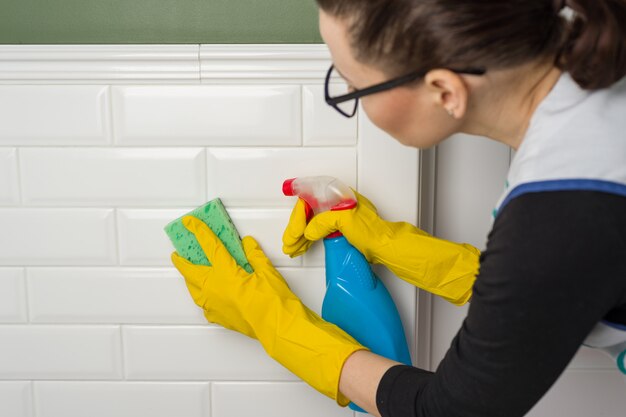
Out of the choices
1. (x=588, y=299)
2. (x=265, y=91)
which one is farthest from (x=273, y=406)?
(x=588, y=299)

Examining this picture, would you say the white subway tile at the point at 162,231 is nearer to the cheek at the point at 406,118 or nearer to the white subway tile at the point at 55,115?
the white subway tile at the point at 55,115

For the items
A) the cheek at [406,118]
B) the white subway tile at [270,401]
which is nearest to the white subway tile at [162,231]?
the white subway tile at [270,401]

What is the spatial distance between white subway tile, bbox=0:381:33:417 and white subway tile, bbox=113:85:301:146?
0.48 m

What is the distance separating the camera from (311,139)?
1.19 m

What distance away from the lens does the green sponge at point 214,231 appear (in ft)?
3.90

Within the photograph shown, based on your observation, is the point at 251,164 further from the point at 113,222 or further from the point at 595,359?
the point at 595,359

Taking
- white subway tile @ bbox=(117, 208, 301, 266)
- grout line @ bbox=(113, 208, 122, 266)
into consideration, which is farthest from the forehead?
grout line @ bbox=(113, 208, 122, 266)

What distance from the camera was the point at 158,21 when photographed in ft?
3.84

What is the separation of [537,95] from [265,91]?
48 cm

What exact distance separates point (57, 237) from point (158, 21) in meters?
0.39

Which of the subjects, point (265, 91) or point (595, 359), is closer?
point (265, 91)

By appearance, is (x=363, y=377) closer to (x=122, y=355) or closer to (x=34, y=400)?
(x=122, y=355)

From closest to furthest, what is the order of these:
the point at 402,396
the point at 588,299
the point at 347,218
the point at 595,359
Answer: the point at 588,299
the point at 402,396
the point at 347,218
the point at 595,359

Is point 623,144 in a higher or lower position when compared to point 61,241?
higher
